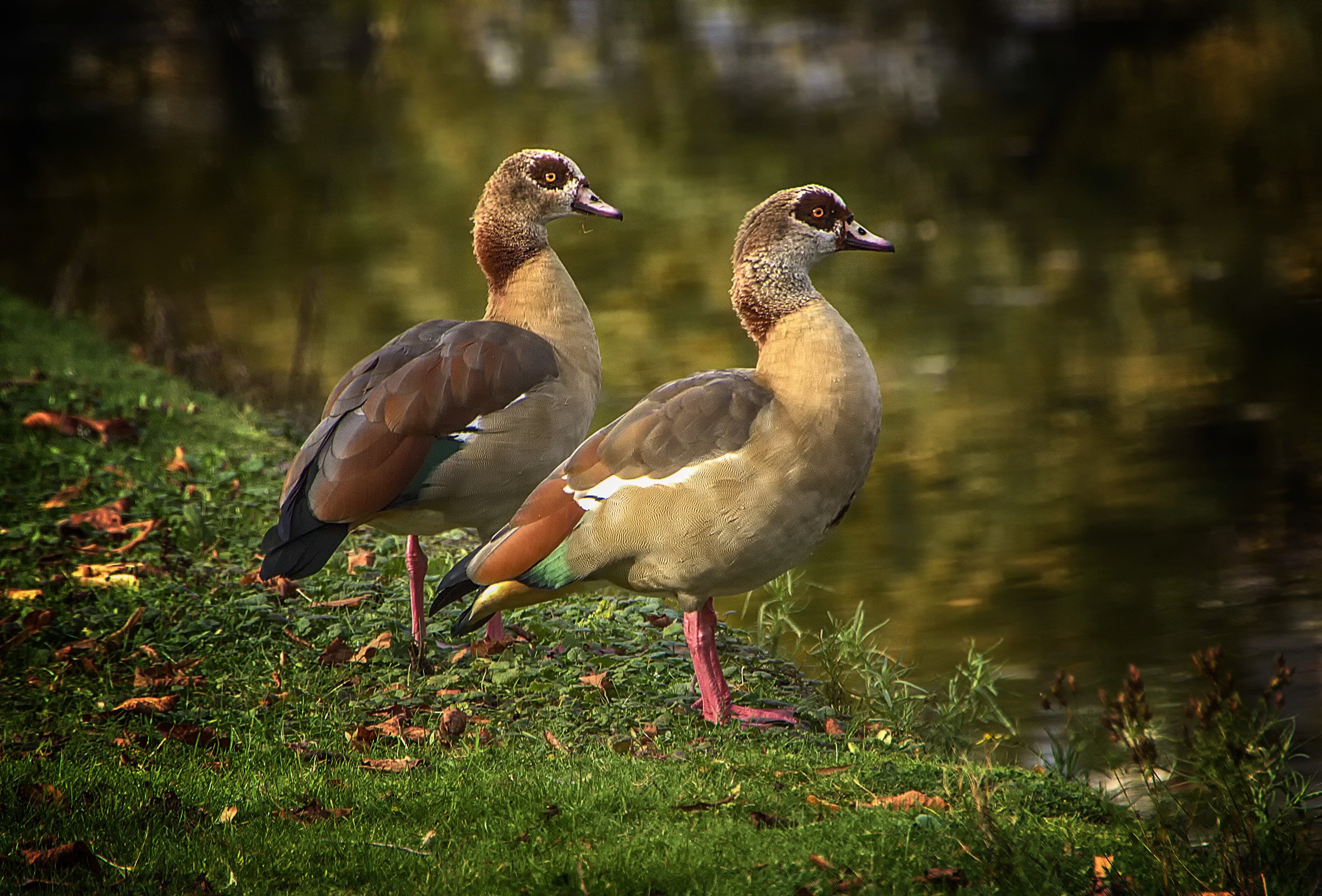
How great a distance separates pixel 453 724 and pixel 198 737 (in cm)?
92

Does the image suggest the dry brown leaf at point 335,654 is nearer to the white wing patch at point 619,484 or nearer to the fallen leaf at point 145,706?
the fallen leaf at point 145,706

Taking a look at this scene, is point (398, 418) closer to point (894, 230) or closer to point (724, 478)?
point (724, 478)

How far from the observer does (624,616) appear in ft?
21.7

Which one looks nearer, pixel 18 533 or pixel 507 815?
pixel 507 815

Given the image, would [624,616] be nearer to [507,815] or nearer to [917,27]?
[507,815]

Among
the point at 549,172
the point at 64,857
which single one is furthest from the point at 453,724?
the point at 549,172

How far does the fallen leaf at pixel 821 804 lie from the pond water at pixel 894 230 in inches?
107

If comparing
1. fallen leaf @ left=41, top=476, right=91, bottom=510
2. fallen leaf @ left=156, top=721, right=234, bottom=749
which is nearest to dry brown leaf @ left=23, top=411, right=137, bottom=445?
fallen leaf @ left=41, top=476, right=91, bottom=510

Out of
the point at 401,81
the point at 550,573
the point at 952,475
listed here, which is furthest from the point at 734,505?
the point at 401,81

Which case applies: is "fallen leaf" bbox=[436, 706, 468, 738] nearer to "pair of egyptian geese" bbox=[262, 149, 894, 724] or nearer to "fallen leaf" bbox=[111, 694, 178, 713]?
"pair of egyptian geese" bbox=[262, 149, 894, 724]

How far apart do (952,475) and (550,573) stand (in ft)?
17.7

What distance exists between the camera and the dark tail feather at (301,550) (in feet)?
17.5

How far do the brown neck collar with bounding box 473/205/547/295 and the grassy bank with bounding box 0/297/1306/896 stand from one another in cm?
159

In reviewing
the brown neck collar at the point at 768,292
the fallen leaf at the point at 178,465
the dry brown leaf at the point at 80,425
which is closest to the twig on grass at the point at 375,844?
the brown neck collar at the point at 768,292
